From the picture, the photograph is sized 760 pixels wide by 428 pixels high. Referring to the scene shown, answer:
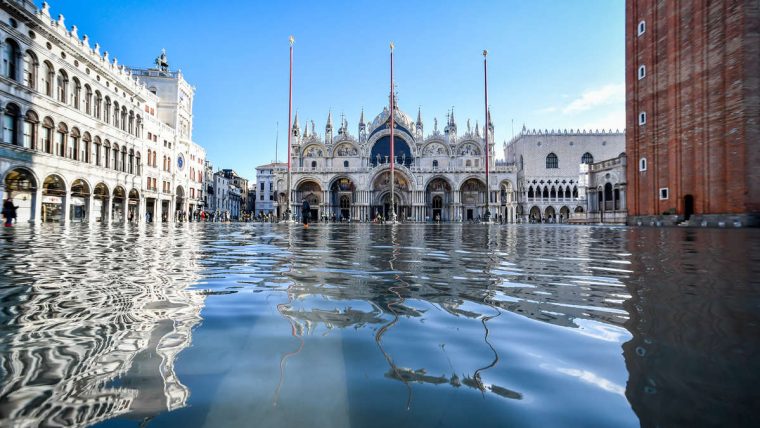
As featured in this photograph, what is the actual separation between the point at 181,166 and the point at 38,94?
23.7 metres

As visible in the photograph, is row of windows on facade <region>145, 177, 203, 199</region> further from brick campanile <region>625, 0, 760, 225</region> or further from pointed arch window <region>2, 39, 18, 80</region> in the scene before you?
brick campanile <region>625, 0, 760, 225</region>

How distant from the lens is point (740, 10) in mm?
19797

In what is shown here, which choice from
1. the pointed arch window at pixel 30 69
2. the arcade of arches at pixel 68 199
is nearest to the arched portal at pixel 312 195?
the arcade of arches at pixel 68 199

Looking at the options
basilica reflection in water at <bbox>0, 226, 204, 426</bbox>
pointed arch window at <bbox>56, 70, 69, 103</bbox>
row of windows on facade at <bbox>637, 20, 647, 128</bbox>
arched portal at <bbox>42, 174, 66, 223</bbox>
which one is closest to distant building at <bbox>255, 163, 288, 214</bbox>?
arched portal at <bbox>42, 174, 66, 223</bbox>

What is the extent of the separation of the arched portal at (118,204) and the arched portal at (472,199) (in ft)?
133

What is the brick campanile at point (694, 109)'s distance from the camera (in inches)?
779

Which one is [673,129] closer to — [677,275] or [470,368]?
[677,275]

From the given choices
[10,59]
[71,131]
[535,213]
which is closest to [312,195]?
[71,131]

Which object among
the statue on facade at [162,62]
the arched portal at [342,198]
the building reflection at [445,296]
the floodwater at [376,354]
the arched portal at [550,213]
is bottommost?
the building reflection at [445,296]

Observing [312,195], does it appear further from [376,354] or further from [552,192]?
[376,354]

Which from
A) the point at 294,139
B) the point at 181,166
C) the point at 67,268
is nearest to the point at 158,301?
the point at 67,268

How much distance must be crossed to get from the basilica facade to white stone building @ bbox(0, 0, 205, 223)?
20.4 metres

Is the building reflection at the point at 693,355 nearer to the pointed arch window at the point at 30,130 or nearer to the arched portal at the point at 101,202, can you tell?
the pointed arch window at the point at 30,130

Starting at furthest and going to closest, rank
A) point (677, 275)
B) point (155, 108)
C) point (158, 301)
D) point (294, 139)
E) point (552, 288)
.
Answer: point (294, 139) → point (155, 108) → point (677, 275) → point (552, 288) → point (158, 301)
